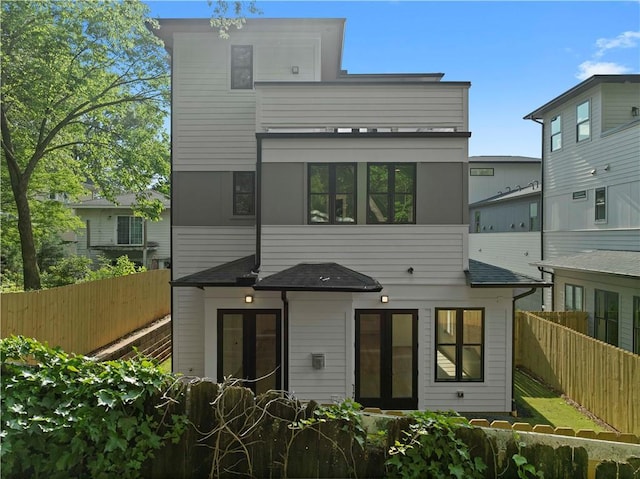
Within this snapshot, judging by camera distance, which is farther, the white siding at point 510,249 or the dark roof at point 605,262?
the white siding at point 510,249

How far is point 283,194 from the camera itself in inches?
323

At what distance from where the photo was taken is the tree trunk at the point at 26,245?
41.6 feet

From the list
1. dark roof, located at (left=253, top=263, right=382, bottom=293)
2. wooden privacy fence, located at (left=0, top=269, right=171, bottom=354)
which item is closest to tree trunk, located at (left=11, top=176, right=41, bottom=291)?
wooden privacy fence, located at (left=0, top=269, right=171, bottom=354)

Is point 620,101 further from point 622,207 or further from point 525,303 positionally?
point 525,303

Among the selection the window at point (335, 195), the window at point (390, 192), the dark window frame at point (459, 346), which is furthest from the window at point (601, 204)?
the window at point (335, 195)

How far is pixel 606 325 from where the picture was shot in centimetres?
1213

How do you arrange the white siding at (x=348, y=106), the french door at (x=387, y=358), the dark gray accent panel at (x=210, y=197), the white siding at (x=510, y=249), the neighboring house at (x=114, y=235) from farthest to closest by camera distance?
the neighboring house at (x=114, y=235), the white siding at (x=510, y=249), the dark gray accent panel at (x=210, y=197), the white siding at (x=348, y=106), the french door at (x=387, y=358)

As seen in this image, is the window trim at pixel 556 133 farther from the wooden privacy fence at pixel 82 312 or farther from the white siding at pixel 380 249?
the wooden privacy fence at pixel 82 312

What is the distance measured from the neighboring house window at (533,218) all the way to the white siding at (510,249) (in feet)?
1.82

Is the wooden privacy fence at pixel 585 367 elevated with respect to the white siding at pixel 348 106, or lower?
lower

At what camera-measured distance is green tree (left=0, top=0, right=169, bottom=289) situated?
12.2m

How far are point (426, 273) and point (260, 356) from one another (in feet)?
13.1

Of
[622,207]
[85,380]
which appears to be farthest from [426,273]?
[622,207]

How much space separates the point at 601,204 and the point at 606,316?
153 inches
